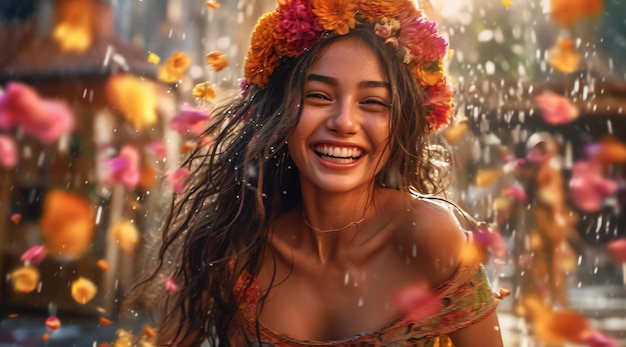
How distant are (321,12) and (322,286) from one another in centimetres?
105

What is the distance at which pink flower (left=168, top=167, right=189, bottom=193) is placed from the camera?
12.5 ft

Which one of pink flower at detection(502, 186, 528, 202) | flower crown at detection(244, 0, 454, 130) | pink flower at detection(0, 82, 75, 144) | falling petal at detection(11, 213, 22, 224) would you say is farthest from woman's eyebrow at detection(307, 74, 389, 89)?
pink flower at detection(502, 186, 528, 202)

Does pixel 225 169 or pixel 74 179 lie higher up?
pixel 225 169

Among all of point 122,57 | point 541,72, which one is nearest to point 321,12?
point 122,57

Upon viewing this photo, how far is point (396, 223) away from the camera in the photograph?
3191 mm

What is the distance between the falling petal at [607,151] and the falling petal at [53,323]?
7567 mm

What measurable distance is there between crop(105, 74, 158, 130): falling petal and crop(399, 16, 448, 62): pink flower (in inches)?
261

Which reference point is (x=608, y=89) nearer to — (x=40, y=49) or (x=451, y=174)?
(x=40, y=49)

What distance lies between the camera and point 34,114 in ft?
24.0

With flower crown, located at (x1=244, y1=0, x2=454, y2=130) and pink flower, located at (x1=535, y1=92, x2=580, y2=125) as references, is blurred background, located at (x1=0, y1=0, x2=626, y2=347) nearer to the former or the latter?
pink flower, located at (x1=535, y1=92, x2=580, y2=125)

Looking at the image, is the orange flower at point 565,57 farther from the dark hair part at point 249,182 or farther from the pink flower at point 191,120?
the dark hair part at point 249,182

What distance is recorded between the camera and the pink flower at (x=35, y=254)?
851cm

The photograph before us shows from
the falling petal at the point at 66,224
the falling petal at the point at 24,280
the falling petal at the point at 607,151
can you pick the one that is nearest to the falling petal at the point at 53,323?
the falling petal at the point at 24,280

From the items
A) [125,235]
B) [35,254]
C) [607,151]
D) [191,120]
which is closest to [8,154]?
[35,254]
